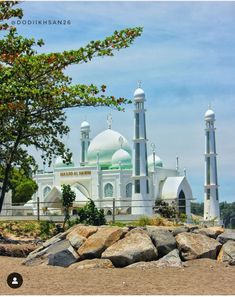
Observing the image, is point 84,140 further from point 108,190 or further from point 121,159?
point 108,190

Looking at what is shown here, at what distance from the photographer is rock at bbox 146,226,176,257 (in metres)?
11.3

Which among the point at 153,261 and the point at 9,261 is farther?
the point at 9,261

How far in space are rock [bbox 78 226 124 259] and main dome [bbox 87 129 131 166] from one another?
4781cm

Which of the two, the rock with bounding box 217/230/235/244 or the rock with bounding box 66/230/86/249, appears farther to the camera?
the rock with bounding box 217/230/235/244

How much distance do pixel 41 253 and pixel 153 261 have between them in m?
2.30

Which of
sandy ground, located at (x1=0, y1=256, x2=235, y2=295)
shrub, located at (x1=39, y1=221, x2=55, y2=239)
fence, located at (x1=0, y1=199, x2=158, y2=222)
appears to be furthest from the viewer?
fence, located at (x1=0, y1=199, x2=158, y2=222)

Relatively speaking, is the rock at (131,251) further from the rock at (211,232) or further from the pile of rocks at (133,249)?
the rock at (211,232)

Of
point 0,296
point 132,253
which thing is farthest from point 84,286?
point 132,253

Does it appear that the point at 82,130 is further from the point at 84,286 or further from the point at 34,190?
the point at 84,286

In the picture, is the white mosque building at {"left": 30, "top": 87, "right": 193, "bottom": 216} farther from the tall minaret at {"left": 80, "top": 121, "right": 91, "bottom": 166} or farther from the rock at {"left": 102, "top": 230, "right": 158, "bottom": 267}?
the rock at {"left": 102, "top": 230, "right": 158, "bottom": 267}

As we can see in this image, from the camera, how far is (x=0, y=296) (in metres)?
6.76

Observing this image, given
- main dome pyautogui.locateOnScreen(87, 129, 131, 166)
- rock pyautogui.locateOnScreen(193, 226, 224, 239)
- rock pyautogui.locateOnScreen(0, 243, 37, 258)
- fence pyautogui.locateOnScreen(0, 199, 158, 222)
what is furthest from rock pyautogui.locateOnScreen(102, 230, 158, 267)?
main dome pyautogui.locateOnScreen(87, 129, 131, 166)

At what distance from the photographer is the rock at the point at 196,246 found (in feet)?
36.8

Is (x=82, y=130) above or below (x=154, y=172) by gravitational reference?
above
